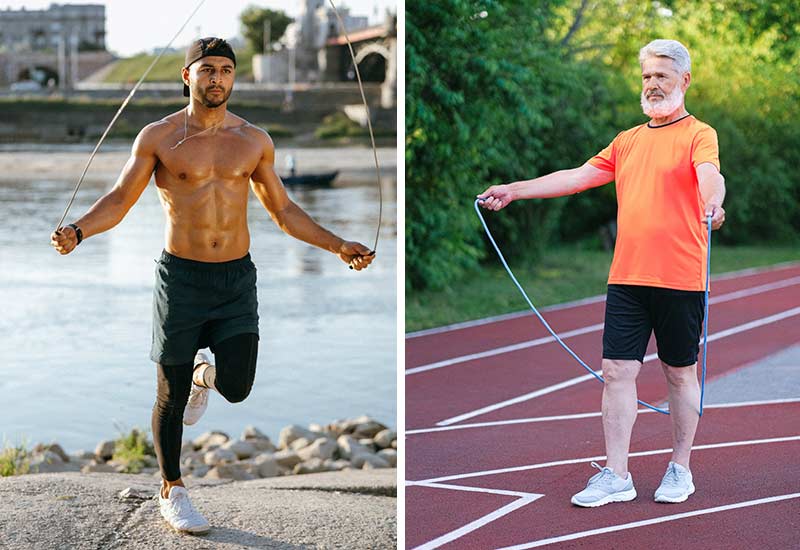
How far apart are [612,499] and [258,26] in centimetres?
7506

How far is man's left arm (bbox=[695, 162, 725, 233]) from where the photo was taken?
4629 mm

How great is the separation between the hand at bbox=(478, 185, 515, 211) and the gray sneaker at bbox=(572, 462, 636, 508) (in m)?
1.22

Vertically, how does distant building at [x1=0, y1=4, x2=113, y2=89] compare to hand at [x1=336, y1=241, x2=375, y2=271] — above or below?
above

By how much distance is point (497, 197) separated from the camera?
16.7 ft

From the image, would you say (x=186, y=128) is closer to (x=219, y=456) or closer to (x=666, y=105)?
(x=666, y=105)

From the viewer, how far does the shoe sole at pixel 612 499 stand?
525 centimetres

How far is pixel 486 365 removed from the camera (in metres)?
10.2

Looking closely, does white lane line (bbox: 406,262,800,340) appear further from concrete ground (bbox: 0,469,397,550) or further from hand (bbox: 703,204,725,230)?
hand (bbox: 703,204,725,230)

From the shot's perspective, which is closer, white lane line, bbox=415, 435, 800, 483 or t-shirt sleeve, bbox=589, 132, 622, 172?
t-shirt sleeve, bbox=589, 132, 622, 172

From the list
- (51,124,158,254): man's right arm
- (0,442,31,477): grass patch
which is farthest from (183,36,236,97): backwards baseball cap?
(0,442,31,477): grass patch

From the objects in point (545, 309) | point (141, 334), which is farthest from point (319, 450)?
point (141, 334)

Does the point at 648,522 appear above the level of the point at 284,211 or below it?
below

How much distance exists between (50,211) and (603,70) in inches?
639

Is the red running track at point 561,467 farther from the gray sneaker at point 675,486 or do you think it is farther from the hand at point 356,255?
the hand at point 356,255
